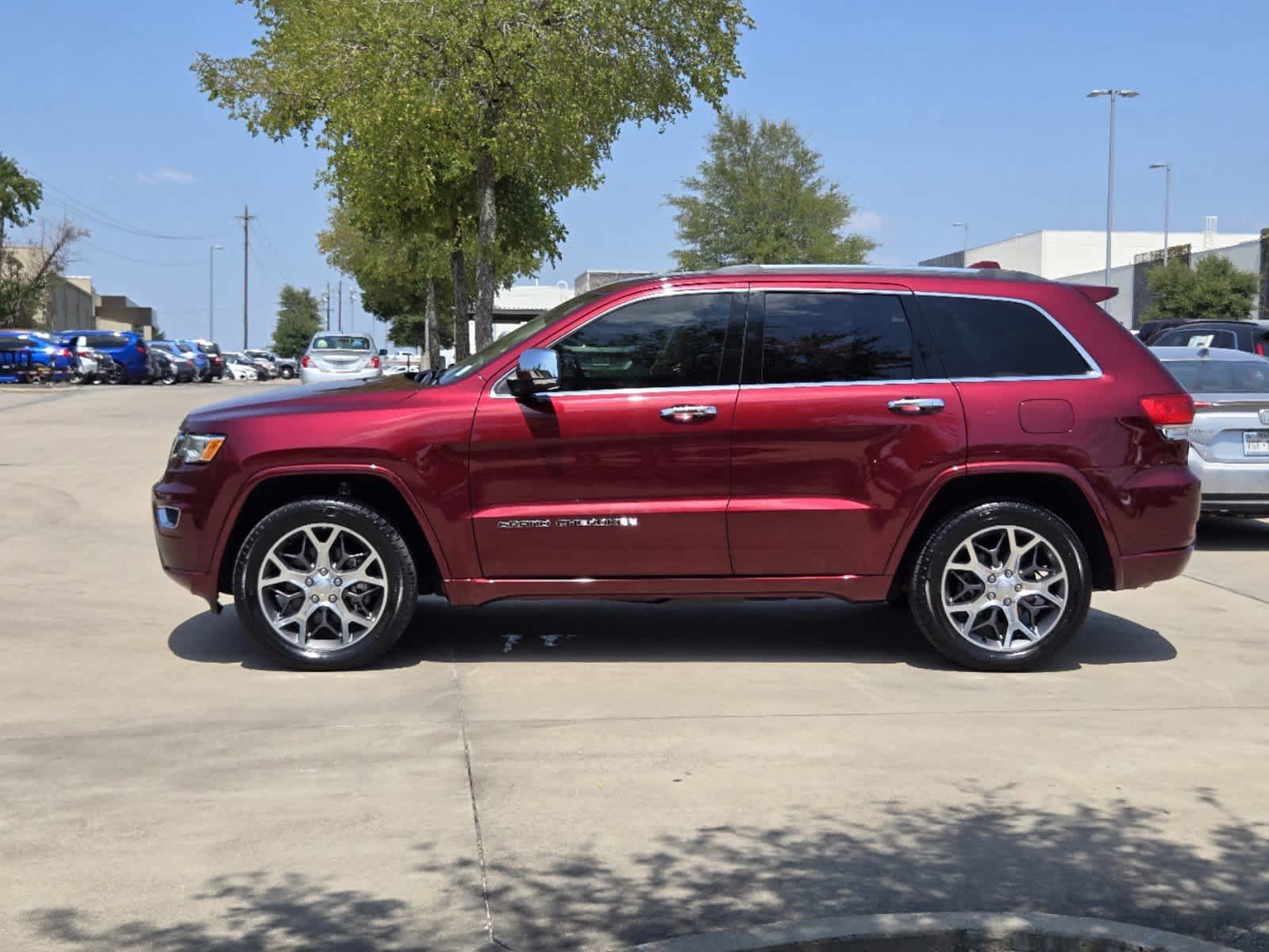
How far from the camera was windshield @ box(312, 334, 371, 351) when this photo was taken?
35.2 meters

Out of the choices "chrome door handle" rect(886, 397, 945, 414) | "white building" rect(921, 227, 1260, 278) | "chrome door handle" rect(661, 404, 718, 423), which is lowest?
"chrome door handle" rect(661, 404, 718, 423)

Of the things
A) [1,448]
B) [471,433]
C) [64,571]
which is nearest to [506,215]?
[1,448]

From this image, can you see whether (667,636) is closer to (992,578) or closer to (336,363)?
(992,578)

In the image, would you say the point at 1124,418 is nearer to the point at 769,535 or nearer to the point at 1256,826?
the point at 769,535

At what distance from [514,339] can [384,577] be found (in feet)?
4.26

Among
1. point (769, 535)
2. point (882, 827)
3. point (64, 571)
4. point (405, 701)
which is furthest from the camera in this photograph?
point (64, 571)

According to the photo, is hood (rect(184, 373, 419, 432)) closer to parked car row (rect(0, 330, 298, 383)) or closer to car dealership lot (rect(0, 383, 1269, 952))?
car dealership lot (rect(0, 383, 1269, 952))

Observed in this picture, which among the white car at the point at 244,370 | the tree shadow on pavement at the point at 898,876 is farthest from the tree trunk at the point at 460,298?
the white car at the point at 244,370

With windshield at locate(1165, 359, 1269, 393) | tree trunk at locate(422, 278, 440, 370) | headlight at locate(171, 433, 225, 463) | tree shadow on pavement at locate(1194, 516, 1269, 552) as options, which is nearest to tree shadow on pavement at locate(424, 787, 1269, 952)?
headlight at locate(171, 433, 225, 463)

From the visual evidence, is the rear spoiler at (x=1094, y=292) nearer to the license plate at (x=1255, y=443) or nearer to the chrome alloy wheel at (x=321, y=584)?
the chrome alloy wheel at (x=321, y=584)

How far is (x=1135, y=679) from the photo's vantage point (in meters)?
7.38

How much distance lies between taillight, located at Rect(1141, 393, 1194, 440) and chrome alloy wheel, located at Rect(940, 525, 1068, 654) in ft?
2.50

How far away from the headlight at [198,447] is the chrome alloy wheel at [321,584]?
524mm

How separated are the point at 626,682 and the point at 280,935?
321 centimetres
